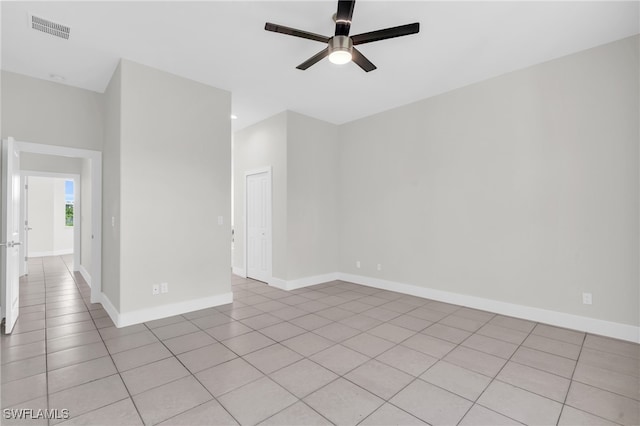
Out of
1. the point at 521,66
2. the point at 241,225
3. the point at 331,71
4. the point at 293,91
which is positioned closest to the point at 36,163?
the point at 241,225

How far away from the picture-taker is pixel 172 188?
3.85 meters

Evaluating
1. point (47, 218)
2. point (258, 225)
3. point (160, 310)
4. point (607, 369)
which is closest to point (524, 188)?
point (607, 369)

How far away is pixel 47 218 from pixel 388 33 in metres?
11.4

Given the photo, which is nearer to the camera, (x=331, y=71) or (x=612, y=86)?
(x=612, y=86)

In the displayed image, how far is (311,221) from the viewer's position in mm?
5641

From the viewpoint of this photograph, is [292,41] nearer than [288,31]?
No

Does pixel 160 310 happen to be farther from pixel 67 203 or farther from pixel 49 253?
pixel 67 203

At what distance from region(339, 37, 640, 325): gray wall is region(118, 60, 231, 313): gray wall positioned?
2.73 metres

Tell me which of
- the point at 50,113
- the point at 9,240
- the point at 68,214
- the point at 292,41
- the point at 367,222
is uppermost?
the point at 292,41

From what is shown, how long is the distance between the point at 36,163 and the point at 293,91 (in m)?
5.66

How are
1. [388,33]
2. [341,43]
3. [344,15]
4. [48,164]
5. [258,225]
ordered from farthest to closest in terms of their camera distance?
1. [48,164]
2. [258,225]
3. [341,43]
4. [388,33]
5. [344,15]

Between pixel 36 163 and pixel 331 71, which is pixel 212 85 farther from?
pixel 36 163

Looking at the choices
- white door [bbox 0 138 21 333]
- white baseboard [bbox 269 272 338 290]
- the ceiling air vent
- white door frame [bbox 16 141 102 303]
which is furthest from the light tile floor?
the ceiling air vent

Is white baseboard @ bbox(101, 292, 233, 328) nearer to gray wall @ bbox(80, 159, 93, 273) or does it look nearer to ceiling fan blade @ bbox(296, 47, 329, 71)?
gray wall @ bbox(80, 159, 93, 273)
